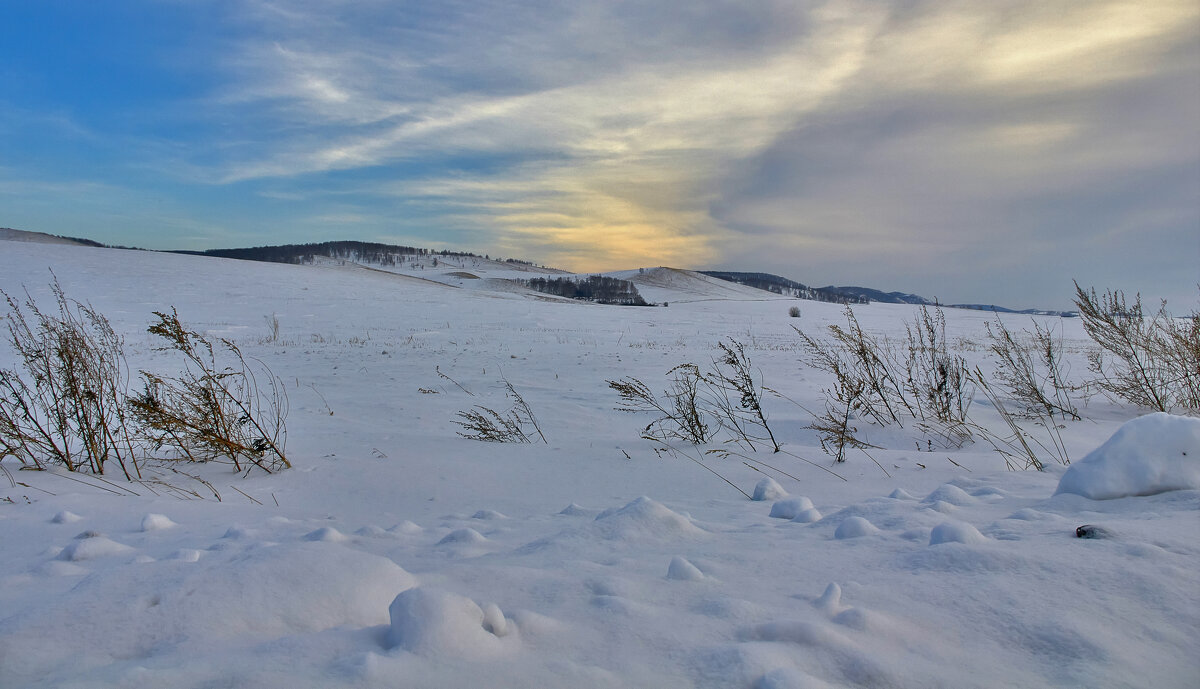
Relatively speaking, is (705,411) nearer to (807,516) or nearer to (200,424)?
(807,516)

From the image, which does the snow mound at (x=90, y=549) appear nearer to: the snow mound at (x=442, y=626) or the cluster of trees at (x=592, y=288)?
the snow mound at (x=442, y=626)

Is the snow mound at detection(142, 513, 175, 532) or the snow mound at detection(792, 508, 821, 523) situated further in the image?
the snow mound at detection(142, 513, 175, 532)

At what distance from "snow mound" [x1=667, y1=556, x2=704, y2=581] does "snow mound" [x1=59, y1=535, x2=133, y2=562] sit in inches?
96.2

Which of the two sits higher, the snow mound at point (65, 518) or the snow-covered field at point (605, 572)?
the snow-covered field at point (605, 572)

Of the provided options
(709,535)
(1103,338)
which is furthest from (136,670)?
(1103,338)

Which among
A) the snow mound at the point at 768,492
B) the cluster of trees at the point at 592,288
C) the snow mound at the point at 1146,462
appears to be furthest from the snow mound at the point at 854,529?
the cluster of trees at the point at 592,288

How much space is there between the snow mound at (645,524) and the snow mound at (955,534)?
0.94 meters

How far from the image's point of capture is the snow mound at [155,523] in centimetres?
315

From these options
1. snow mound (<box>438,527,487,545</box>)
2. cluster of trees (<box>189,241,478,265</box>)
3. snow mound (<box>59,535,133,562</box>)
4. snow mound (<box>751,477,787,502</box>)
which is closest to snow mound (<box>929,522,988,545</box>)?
snow mound (<box>751,477,787,502</box>)

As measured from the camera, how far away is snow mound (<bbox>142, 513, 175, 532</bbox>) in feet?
10.3

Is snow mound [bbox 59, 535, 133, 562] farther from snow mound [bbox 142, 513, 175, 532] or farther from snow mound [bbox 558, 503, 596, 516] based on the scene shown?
snow mound [bbox 558, 503, 596, 516]

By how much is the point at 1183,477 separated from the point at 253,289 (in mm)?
39126

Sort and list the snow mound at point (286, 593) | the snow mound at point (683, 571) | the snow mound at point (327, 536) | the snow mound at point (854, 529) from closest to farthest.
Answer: the snow mound at point (286, 593), the snow mound at point (683, 571), the snow mound at point (854, 529), the snow mound at point (327, 536)

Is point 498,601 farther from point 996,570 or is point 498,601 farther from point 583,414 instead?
point 583,414
